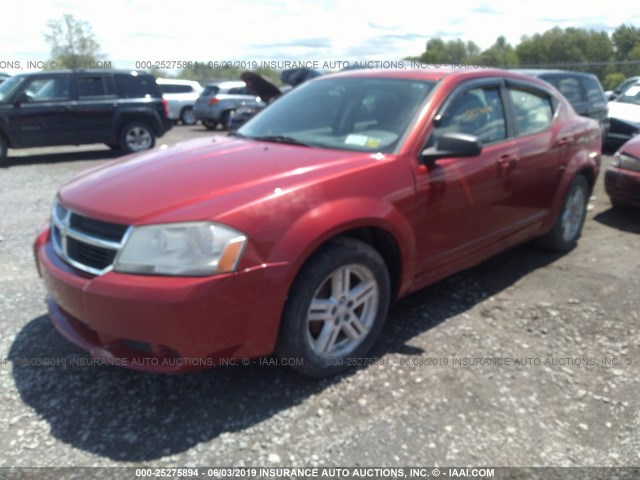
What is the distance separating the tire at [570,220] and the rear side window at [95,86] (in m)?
9.82

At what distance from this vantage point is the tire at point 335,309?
2.84 metres

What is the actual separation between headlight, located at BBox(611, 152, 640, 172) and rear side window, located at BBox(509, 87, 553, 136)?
1927 millimetres

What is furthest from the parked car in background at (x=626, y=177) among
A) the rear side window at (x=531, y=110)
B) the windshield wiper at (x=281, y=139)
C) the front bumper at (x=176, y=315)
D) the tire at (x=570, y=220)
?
the front bumper at (x=176, y=315)

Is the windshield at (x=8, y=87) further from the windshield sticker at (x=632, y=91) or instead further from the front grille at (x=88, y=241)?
the windshield sticker at (x=632, y=91)

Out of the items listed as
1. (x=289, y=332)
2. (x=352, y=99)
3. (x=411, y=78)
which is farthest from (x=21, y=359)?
(x=411, y=78)

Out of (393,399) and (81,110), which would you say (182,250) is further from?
(81,110)

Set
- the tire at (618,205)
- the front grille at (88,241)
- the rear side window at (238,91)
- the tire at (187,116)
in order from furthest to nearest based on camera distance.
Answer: the tire at (187,116) → the rear side window at (238,91) → the tire at (618,205) → the front grille at (88,241)

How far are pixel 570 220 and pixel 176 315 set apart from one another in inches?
156

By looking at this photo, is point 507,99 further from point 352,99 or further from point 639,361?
point 639,361

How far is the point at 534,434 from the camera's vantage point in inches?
107

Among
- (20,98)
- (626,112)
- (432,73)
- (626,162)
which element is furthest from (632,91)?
(20,98)

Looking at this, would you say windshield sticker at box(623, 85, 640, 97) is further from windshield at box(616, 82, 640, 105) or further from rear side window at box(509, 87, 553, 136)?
rear side window at box(509, 87, 553, 136)

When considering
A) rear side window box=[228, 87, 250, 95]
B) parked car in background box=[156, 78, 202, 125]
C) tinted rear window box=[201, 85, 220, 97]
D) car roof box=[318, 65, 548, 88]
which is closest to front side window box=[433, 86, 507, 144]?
car roof box=[318, 65, 548, 88]

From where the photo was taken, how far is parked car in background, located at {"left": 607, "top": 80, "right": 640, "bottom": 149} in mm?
10731
